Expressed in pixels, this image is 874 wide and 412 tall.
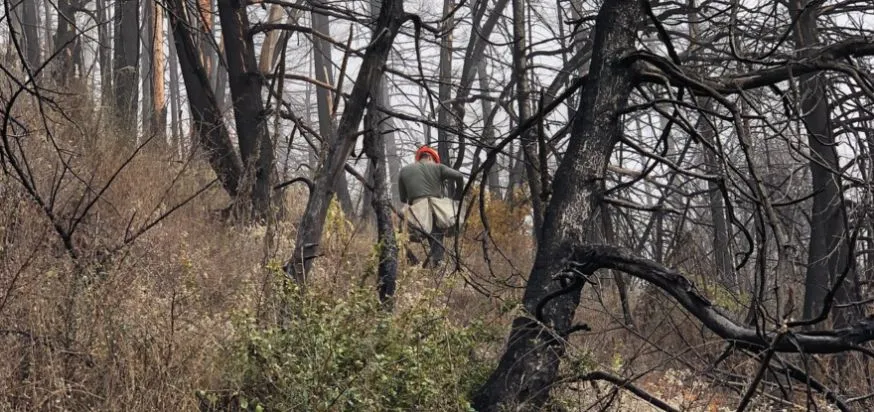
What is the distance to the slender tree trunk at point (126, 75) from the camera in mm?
10221

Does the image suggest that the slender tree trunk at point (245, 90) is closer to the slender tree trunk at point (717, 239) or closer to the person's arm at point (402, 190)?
the person's arm at point (402, 190)

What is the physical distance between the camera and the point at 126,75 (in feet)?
41.0

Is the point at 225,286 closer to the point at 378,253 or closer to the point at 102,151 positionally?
the point at 378,253

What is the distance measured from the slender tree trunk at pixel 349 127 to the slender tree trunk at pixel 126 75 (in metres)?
1.74

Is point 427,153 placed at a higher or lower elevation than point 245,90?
lower

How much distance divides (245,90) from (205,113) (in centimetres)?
80

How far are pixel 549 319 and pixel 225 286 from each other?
3.24 m

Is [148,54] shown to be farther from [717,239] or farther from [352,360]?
[352,360]

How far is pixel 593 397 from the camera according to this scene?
19.6 ft

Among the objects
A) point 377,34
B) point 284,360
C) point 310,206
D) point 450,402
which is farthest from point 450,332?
point 377,34

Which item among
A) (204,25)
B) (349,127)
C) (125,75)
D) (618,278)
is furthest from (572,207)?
(125,75)

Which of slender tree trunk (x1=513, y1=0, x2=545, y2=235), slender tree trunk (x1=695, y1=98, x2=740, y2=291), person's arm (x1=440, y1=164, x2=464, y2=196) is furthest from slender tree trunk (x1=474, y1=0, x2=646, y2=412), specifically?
person's arm (x1=440, y1=164, x2=464, y2=196)

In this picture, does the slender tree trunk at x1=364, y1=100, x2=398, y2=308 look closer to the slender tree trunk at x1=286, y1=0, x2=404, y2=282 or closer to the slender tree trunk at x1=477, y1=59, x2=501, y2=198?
the slender tree trunk at x1=286, y1=0, x2=404, y2=282

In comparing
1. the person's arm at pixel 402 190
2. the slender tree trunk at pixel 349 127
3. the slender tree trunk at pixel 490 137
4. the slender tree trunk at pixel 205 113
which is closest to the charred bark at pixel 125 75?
the slender tree trunk at pixel 205 113
